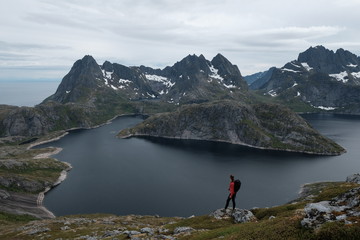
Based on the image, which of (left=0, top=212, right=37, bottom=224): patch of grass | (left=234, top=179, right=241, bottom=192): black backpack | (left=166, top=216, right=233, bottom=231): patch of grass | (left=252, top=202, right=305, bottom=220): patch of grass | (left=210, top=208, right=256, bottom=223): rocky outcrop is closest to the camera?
(left=234, top=179, right=241, bottom=192): black backpack

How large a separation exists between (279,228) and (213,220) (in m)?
25.0

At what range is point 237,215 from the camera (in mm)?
48156

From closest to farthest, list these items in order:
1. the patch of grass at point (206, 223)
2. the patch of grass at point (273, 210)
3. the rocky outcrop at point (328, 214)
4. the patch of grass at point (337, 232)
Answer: the patch of grass at point (337, 232)
the rocky outcrop at point (328, 214)
the patch of grass at point (273, 210)
the patch of grass at point (206, 223)

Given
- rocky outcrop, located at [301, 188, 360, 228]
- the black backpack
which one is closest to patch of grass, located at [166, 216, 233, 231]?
the black backpack

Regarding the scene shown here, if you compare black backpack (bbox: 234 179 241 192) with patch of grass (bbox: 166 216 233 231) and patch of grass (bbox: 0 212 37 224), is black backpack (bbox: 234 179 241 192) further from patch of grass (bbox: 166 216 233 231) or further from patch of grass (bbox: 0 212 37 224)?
patch of grass (bbox: 0 212 37 224)

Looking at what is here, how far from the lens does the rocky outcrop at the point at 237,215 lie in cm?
4578

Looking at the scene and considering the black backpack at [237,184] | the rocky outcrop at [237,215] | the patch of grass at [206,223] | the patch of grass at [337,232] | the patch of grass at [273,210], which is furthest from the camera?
the patch of grass at [206,223]

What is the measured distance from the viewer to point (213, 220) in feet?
162

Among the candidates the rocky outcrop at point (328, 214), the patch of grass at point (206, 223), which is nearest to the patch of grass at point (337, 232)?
the rocky outcrop at point (328, 214)

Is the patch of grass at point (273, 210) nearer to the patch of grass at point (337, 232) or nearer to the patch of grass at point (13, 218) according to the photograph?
the patch of grass at point (337, 232)

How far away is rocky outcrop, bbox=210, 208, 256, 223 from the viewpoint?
45.8m

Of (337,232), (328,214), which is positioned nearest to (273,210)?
(328,214)

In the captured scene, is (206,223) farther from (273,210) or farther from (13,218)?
(13,218)

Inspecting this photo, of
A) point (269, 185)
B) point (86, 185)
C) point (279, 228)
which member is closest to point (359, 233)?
point (279, 228)
